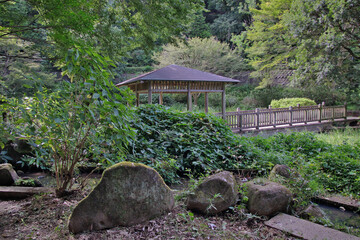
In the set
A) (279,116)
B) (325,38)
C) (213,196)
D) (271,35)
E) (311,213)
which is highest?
(271,35)

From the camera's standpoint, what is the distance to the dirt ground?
2.19 m

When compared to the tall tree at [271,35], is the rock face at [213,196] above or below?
below

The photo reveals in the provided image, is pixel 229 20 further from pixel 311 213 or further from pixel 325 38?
pixel 311 213

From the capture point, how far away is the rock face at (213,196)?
279cm

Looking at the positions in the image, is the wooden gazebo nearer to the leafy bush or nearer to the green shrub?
the leafy bush

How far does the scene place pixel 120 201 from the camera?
2324 millimetres

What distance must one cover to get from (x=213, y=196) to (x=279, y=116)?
42.0 ft

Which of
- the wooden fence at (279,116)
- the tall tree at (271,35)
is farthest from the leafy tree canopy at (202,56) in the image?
the wooden fence at (279,116)

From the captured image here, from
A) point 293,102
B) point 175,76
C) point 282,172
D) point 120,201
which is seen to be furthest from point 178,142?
point 293,102

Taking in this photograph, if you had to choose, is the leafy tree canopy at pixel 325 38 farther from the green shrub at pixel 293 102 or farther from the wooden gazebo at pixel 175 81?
the green shrub at pixel 293 102

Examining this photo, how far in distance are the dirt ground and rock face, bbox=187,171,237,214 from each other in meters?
0.09

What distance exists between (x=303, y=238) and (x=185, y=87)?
9275 millimetres

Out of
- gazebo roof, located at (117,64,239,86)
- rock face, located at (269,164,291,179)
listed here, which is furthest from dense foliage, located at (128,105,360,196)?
gazebo roof, located at (117,64,239,86)

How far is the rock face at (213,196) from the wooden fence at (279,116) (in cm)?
863
